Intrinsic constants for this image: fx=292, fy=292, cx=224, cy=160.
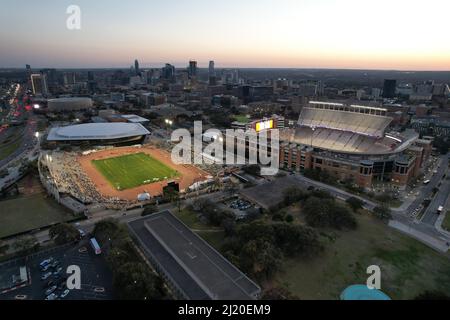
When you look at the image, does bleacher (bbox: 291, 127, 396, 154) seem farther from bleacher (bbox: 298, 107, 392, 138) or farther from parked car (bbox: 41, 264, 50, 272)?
parked car (bbox: 41, 264, 50, 272)

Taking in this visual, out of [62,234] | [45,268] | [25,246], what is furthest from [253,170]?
[25,246]

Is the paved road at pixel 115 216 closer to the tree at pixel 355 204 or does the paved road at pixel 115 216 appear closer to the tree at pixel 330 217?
the tree at pixel 330 217

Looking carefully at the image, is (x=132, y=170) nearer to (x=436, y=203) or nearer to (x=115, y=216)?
(x=115, y=216)

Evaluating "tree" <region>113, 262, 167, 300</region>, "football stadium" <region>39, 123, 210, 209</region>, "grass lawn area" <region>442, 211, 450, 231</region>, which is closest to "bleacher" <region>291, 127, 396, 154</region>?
"grass lawn area" <region>442, 211, 450, 231</region>

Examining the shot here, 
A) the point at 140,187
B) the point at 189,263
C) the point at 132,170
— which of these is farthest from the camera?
the point at 132,170

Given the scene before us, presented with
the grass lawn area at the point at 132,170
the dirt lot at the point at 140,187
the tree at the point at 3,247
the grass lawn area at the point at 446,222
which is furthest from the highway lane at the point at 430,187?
the tree at the point at 3,247

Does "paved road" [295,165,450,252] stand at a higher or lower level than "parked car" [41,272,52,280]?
higher
